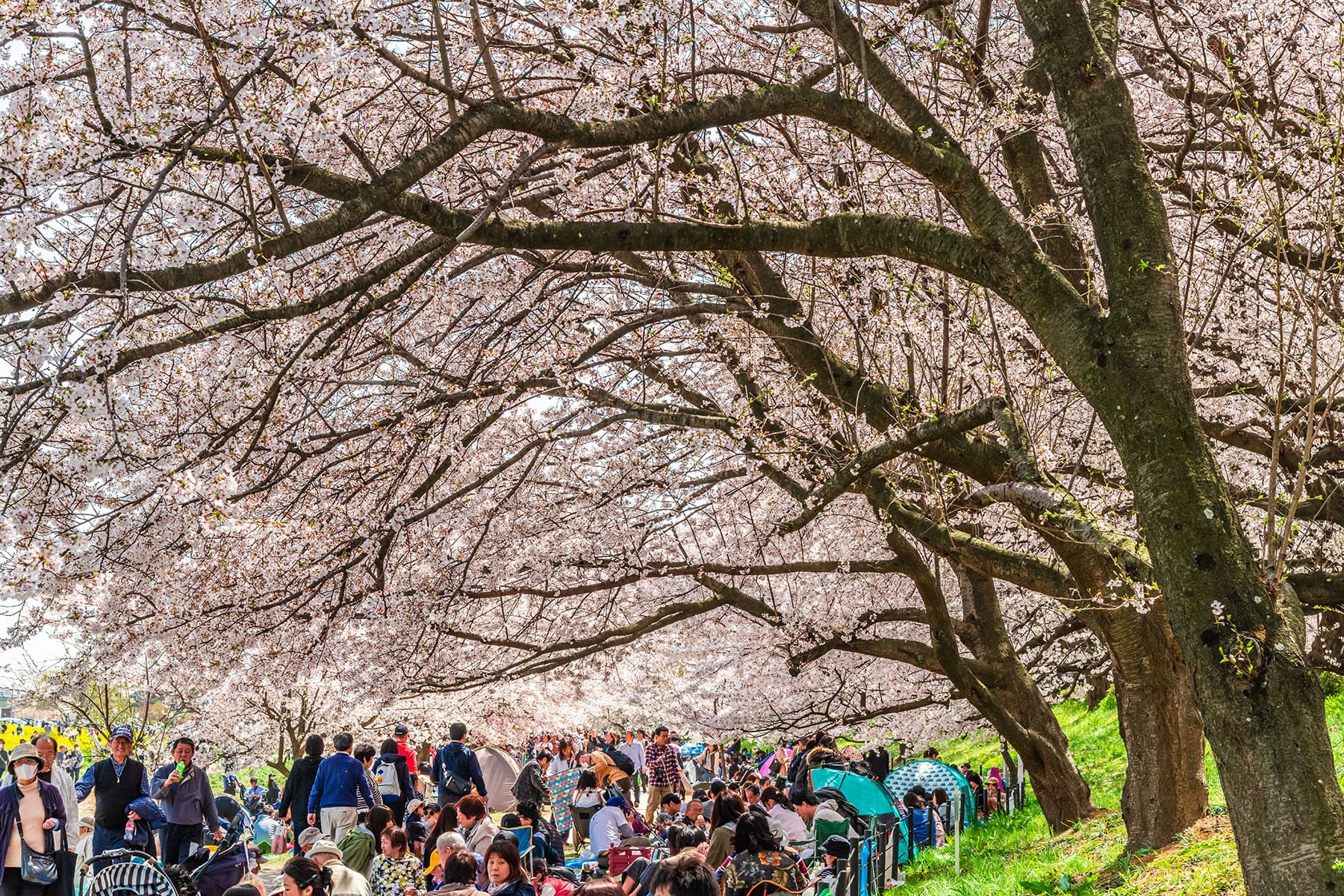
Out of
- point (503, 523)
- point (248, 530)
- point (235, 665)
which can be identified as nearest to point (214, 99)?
point (248, 530)

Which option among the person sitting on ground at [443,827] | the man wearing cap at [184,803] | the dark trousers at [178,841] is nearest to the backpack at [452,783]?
the person sitting on ground at [443,827]

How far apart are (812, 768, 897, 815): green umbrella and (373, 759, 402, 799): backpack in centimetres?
407

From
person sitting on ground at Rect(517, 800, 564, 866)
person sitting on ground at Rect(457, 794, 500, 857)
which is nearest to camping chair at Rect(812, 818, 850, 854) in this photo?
person sitting on ground at Rect(517, 800, 564, 866)

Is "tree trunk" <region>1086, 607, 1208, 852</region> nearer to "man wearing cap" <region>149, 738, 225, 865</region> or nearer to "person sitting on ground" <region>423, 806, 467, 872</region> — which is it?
"person sitting on ground" <region>423, 806, 467, 872</region>

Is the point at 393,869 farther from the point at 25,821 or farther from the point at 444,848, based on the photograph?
the point at 25,821

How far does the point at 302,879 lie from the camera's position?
559 cm

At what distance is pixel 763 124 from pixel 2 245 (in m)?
5.30

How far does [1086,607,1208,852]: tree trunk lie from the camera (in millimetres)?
7711

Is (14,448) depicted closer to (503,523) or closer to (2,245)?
(2,245)

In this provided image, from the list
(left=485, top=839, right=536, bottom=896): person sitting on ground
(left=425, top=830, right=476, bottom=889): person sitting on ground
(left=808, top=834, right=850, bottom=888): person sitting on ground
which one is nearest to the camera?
(left=485, top=839, right=536, bottom=896): person sitting on ground

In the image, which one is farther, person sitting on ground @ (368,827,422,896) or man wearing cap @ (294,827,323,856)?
man wearing cap @ (294,827,323,856)

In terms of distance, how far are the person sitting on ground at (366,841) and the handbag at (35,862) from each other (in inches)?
74.4

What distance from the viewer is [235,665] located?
26.8 feet

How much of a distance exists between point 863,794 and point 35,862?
6879 millimetres
